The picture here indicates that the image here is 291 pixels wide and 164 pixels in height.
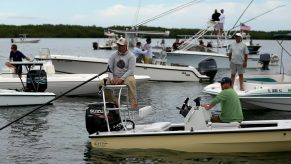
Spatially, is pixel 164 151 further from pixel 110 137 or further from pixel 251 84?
pixel 251 84

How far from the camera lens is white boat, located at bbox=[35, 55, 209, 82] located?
Result: 2666 cm

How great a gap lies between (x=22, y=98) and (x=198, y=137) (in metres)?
7.93

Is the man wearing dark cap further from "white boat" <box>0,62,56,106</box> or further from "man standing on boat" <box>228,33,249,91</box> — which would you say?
"white boat" <box>0,62,56,106</box>

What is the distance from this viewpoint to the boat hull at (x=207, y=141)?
1166 cm

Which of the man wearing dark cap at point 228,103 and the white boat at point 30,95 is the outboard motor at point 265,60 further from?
the man wearing dark cap at point 228,103

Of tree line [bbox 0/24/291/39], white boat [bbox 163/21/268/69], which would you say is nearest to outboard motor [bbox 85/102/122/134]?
white boat [bbox 163/21/268/69]

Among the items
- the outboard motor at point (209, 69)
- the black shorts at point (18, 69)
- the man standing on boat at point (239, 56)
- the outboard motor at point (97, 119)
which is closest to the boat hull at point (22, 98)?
the black shorts at point (18, 69)

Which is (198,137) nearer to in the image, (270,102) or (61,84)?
(270,102)

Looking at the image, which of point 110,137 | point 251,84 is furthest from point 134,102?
point 251,84

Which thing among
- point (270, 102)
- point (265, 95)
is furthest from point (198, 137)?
point (270, 102)

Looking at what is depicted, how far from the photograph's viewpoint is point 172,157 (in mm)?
11742

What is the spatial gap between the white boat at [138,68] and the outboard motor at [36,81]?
7771 mm

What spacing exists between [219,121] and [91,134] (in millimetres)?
2514

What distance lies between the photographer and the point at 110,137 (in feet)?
39.1
